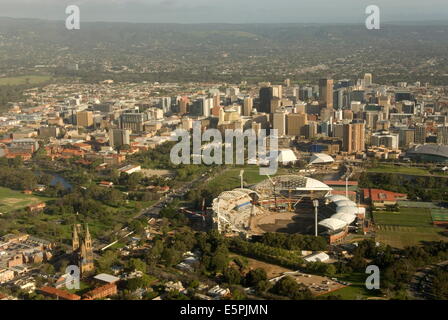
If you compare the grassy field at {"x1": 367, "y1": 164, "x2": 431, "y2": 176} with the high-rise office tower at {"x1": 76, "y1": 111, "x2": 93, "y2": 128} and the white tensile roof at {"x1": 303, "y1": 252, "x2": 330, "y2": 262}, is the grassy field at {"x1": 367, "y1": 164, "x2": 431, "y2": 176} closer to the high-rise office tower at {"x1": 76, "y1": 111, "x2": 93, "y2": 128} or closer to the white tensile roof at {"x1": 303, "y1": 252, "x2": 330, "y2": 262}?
the white tensile roof at {"x1": 303, "y1": 252, "x2": 330, "y2": 262}

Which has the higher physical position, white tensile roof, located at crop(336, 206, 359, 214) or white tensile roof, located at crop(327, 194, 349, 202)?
white tensile roof, located at crop(327, 194, 349, 202)

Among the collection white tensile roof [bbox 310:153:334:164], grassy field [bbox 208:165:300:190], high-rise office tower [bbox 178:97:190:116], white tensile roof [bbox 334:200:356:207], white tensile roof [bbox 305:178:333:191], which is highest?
high-rise office tower [bbox 178:97:190:116]

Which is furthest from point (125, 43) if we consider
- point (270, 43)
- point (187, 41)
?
point (270, 43)

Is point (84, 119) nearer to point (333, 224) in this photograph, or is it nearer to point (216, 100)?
point (216, 100)

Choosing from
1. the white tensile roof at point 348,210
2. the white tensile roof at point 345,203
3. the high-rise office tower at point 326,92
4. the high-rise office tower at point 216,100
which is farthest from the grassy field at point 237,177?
the high-rise office tower at point 326,92

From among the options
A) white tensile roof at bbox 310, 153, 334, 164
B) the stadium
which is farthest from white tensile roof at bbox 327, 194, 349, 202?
white tensile roof at bbox 310, 153, 334, 164

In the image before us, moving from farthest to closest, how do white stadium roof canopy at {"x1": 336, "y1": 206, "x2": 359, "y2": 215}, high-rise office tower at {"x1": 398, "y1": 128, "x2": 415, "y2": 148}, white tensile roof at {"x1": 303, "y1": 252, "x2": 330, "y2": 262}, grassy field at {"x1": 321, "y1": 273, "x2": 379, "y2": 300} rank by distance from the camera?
high-rise office tower at {"x1": 398, "y1": 128, "x2": 415, "y2": 148} < white stadium roof canopy at {"x1": 336, "y1": 206, "x2": 359, "y2": 215} < white tensile roof at {"x1": 303, "y1": 252, "x2": 330, "y2": 262} < grassy field at {"x1": 321, "y1": 273, "x2": 379, "y2": 300}

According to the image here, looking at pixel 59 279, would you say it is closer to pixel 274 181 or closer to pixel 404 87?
pixel 274 181
